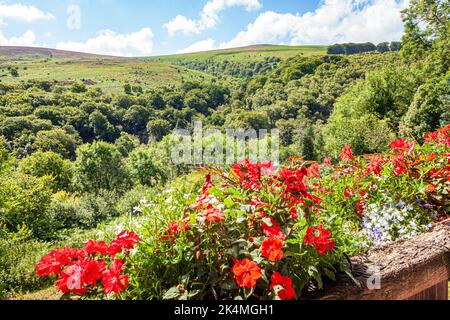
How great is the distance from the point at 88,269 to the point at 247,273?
55cm

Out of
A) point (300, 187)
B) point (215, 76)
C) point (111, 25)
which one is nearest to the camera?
point (300, 187)

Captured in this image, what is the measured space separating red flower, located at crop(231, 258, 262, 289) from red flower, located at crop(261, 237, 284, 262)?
6 cm

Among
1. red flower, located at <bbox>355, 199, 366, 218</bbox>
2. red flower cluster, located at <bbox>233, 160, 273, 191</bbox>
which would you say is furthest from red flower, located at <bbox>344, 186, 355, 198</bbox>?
red flower cluster, located at <bbox>233, 160, 273, 191</bbox>

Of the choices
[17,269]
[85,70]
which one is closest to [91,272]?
A: [17,269]

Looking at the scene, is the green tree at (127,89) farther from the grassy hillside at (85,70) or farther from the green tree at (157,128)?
the green tree at (157,128)

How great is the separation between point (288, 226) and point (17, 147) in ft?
176

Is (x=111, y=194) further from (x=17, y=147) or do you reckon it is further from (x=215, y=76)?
(x=215, y=76)

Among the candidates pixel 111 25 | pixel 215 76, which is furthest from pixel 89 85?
pixel 215 76

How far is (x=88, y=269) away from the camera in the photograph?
45.1 inches

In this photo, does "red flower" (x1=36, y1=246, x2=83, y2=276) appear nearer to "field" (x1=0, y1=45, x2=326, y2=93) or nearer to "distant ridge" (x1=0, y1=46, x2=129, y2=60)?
"field" (x1=0, y1=45, x2=326, y2=93)

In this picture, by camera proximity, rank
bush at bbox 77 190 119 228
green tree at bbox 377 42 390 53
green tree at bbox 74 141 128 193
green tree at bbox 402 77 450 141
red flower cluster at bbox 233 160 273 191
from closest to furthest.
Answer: red flower cluster at bbox 233 160 273 191 < bush at bbox 77 190 119 228 < green tree at bbox 402 77 450 141 < green tree at bbox 74 141 128 193 < green tree at bbox 377 42 390 53

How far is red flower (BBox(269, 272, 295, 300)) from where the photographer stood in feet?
3.64

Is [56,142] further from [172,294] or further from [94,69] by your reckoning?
[172,294]

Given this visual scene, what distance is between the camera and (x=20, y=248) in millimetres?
7621
